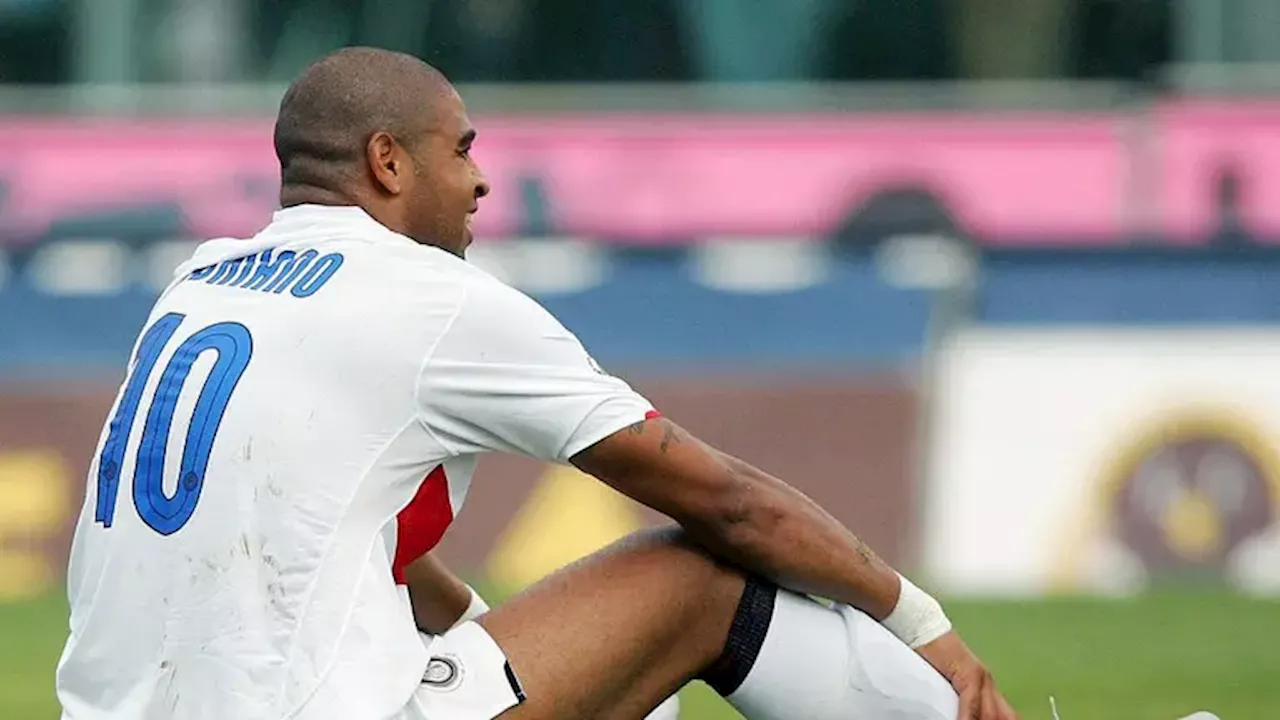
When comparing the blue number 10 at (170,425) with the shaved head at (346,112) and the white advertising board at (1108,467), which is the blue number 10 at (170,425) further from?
the white advertising board at (1108,467)

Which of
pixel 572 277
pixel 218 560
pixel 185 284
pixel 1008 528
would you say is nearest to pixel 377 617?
pixel 218 560

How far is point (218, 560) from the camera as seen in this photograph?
4.00 metres

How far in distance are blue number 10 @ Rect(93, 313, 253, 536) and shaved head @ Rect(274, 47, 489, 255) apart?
0.35 m

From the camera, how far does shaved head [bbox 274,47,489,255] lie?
4336mm

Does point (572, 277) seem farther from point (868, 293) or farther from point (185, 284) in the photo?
point (185, 284)

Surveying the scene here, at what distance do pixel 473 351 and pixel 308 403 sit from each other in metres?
0.26

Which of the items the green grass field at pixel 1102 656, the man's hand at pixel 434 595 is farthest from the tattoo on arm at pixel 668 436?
the green grass field at pixel 1102 656

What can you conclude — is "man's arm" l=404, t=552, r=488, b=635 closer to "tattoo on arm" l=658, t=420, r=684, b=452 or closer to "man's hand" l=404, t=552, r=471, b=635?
"man's hand" l=404, t=552, r=471, b=635

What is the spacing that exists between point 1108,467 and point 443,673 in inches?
316

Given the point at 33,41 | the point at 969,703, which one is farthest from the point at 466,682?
the point at 33,41

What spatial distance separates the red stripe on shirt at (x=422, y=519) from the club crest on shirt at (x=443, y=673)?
16cm

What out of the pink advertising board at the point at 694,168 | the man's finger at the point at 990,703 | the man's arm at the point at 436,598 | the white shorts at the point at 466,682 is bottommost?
the pink advertising board at the point at 694,168

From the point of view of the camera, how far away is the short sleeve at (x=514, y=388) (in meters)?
4.06

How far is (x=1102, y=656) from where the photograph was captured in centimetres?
888
